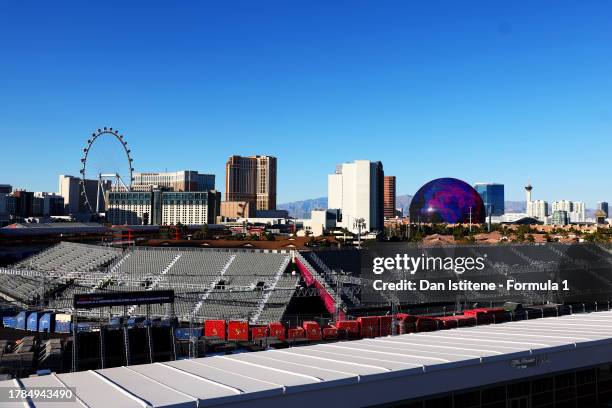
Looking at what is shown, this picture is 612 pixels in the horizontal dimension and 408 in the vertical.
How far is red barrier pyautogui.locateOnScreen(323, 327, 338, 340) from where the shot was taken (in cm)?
3866

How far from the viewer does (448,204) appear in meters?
146

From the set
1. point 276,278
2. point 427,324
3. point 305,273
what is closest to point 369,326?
point 427,324

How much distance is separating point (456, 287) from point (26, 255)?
70.4 meters

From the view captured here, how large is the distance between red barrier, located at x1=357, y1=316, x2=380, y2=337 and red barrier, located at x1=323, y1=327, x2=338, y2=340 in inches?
67.2

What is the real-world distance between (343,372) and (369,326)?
81.9 feet

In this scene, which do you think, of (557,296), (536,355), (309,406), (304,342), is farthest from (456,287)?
(309,406)

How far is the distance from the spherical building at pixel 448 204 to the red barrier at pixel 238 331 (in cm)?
10996

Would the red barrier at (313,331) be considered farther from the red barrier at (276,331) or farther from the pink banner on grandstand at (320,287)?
the pink banner on grandstand at (320,287)

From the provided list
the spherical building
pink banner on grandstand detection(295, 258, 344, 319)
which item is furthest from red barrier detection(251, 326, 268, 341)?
the spherical building

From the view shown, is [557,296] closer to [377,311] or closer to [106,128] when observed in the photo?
[377,311]

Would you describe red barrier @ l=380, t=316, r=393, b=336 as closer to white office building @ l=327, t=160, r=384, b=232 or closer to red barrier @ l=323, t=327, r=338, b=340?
red barrier @ l=323, t=327, r=338, b=340

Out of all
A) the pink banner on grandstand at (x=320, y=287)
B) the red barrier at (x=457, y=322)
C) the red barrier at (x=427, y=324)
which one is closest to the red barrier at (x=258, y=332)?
the pink banner on grandstand at (x=320, y=287)

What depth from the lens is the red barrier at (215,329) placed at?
134 feet

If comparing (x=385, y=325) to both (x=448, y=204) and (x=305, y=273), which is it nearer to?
(x=305, y=273)
